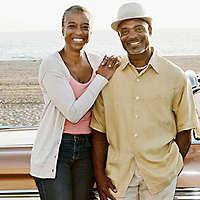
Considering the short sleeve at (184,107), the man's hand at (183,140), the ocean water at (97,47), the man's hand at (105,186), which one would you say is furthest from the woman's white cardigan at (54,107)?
the ocean water at (97,47)

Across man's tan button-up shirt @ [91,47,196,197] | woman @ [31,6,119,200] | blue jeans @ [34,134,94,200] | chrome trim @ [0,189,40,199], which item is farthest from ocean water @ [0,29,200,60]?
man's tan button-up shirt @ [91,47,196,197]

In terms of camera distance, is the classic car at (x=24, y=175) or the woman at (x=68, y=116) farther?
the classic car at (x=24, y=175)

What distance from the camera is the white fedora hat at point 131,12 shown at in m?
2.25

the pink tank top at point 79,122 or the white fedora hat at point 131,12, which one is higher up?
the white fedora hat at point 131,12

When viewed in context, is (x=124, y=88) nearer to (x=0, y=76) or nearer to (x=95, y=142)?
(x=95, y=142)

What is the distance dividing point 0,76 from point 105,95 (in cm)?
1550

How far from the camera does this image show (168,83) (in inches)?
88.1

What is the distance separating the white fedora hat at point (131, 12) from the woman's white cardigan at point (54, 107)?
0.36 metres

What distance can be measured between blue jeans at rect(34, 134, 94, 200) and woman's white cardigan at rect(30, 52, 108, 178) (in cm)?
5

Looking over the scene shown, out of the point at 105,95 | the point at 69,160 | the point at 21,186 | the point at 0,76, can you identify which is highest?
the point at 105,95

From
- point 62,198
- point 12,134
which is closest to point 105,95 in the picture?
point 62,198

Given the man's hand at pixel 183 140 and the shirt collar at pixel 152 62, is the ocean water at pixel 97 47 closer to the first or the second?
the shirt collar at pixel 152 62

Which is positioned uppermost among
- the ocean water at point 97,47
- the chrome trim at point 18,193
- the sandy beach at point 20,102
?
the chrome trim at point 18,193

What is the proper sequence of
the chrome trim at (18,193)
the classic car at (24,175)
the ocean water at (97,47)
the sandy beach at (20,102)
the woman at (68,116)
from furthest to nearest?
the ocean water at (97,47)
the sandy beach at (20,102)
the chrome trim at (18,193)
the classic car at (24,175)
the woman at (68,116)
